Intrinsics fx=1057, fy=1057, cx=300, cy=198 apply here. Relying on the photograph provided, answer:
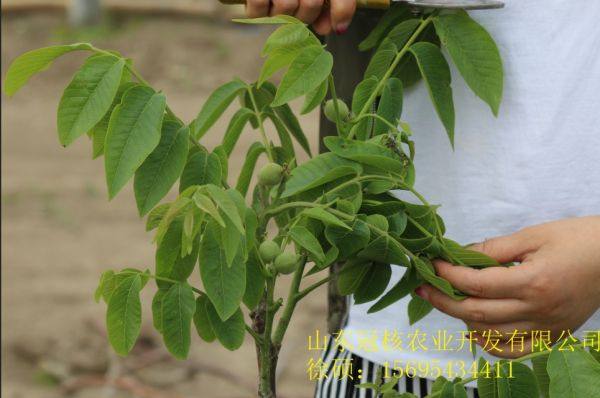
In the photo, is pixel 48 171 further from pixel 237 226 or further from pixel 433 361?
pixel 237 226

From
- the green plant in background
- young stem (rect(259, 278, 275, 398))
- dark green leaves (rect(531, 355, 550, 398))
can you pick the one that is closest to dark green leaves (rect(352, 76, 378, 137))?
the green plant in background

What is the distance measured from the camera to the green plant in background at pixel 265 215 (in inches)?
37.4

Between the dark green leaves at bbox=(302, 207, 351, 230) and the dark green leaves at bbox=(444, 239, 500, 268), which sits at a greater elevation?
the dark green leaves at bbox=(302, 207, 351, 230)

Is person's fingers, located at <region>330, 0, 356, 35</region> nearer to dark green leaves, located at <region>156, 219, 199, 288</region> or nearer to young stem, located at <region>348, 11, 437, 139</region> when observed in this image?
young stem, located at <region>348, 11, 437, 139</region>

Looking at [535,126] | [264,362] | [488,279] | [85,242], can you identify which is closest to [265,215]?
[264,362]

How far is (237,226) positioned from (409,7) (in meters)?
0.44

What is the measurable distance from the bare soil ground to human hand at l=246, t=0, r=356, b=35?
2.06m

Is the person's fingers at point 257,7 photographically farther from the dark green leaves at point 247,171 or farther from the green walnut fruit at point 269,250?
the green walnut fruit at point 269,250

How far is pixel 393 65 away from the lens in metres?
1.11

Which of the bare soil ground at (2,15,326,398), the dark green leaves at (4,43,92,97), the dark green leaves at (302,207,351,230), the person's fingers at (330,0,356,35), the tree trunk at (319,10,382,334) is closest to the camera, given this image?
the dark green leaves at (302,207,351,230)

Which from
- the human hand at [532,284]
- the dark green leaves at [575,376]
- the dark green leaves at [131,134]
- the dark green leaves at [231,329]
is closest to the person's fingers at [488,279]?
the human hand at [532,284]

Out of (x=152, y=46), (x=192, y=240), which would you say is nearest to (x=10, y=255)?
(x=152, y=46)

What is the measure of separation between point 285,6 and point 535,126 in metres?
0.32

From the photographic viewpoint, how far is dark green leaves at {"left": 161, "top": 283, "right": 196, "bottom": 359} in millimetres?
986
